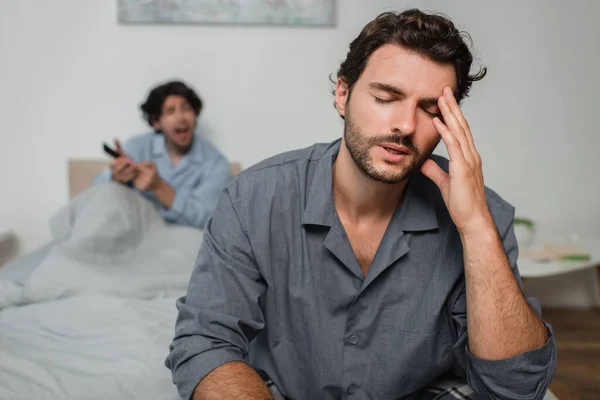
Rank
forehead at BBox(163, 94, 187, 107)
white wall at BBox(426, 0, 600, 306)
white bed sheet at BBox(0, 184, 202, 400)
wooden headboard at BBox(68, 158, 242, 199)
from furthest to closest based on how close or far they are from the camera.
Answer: wooden headboard at BBox(68, 158, 242, 199) → white wall at BBox(426, 0, 600, 306) → forehead at BBox(163, 94, 187, 107) → white bed sheet at BBox(0, 184, 202, 400)

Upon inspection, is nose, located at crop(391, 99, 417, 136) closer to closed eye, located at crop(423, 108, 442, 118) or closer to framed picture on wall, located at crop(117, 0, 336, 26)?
closed eye, located at crop(423, 108, 442, 118)

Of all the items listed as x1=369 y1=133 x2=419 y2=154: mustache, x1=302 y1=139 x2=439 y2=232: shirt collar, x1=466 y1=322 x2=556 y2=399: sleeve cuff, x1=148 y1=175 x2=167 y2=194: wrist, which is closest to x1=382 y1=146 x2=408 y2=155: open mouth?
x1=369 y1=133 x2=419 y2=154: mustache

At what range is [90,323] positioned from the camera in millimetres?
1396

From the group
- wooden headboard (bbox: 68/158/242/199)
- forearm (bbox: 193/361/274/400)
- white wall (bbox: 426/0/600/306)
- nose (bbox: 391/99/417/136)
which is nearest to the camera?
forearm (bbox: 193/361/274/400)

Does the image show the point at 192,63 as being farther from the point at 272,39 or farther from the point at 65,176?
the point at 65,176

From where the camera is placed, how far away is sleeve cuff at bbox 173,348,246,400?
0.92 metres

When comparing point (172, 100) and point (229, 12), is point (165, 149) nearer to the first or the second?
point (172, 100)

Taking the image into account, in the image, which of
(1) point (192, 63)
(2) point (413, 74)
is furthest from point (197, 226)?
(2) point (413, 74)

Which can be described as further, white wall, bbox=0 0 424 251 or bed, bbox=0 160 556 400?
white wall, bbox=0 0 424 251

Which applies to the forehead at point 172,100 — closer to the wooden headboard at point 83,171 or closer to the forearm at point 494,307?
the wooden headboard at point 83,171

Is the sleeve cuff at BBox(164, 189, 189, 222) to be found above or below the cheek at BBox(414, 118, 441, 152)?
below

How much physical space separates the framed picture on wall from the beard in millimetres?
1764

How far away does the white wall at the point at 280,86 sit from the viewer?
2.66 m

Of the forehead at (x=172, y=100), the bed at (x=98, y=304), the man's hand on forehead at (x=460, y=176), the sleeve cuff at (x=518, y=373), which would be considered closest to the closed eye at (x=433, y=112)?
the man's hand on forehead at (x=460, y=176)
